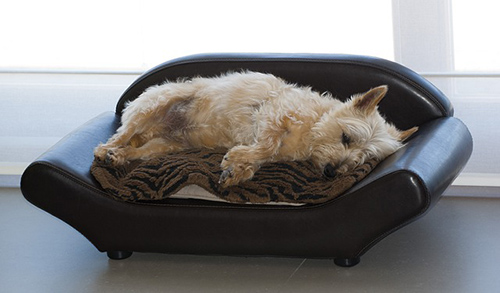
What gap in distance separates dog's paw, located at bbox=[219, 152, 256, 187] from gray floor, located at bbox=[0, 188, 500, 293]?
504mm

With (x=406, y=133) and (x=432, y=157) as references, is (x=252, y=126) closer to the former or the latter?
(x=406, y=133)

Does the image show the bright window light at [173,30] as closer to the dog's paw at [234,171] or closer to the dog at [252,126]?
the dog at [252,126]

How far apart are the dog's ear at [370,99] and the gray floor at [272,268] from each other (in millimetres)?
815

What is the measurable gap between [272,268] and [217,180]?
22.4 inches

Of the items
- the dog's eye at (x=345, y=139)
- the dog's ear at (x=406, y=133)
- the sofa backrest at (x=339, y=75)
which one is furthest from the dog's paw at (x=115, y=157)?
the dog's ear at (x=406, y=133)

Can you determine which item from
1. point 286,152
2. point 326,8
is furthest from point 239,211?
point 326,8

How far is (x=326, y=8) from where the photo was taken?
534 cm

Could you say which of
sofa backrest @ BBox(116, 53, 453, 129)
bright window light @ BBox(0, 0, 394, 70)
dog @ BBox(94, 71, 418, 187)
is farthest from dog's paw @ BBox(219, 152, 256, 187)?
bright window light @ BBox(0, 0, 394, 70)

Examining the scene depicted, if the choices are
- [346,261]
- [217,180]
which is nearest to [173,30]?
[217,180]

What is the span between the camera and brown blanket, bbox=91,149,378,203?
388 centimetres

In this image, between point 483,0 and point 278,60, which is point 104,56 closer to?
point 278,60

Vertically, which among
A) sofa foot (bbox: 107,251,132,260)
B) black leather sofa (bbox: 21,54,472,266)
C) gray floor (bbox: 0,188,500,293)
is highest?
black leather sofa (bbox: 21,54,472,266)

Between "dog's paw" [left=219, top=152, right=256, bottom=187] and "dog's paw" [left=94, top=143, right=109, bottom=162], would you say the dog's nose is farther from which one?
"dog's paw" [left=94, top=143, right=109, bottom=162]

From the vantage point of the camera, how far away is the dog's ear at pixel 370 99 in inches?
158
